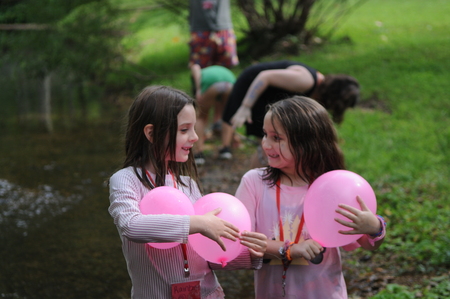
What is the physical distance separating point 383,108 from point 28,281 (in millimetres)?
5113

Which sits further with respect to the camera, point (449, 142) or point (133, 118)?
point (449, 142)

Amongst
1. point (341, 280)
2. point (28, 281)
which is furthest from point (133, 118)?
point (28, 281)

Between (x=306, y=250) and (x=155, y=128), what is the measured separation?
0.76 metres

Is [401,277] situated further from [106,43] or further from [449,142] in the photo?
[106,43]

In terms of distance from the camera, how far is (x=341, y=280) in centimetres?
207

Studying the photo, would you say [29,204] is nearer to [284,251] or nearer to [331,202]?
[284,251]

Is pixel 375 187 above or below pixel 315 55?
above

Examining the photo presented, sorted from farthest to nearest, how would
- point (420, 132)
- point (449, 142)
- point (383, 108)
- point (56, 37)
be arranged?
point (56, 37) → point (383, 108) → point (420, 132) → point (449, 142)

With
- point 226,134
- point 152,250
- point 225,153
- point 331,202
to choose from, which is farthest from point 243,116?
point 225,153

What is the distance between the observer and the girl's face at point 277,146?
2080 millimetres

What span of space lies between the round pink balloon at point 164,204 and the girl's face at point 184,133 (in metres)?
0.19

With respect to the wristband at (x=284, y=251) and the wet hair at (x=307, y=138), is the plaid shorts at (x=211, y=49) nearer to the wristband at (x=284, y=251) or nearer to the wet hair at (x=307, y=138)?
the wet hair at (x=307, y=138)

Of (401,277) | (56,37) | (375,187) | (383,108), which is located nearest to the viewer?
(401,277)

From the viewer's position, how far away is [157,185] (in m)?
1.97
